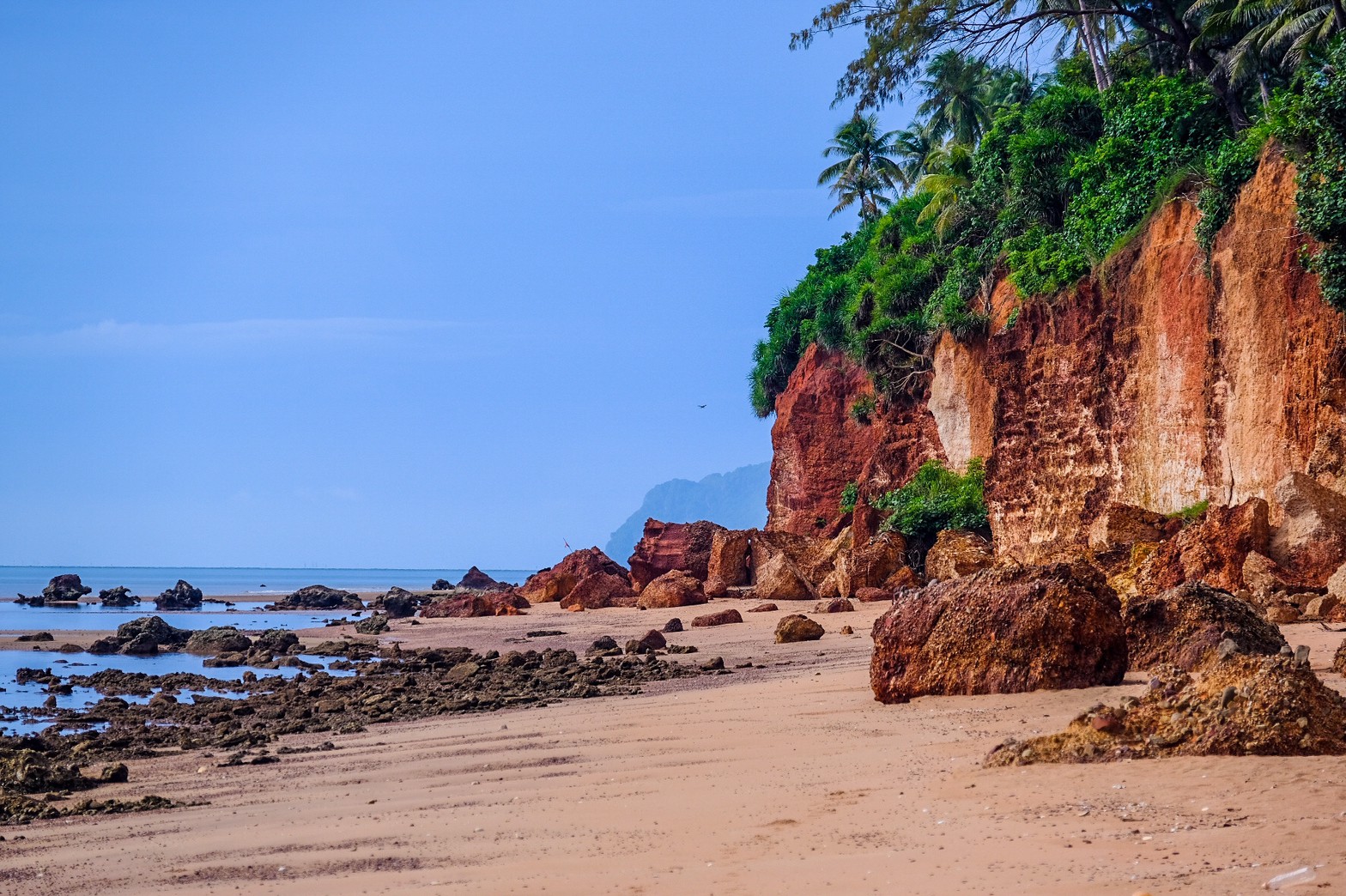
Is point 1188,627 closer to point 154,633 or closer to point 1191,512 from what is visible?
point 1191,512

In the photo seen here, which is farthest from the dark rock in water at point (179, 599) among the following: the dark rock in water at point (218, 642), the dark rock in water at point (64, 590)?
the dark rock in water at point (218, 642)

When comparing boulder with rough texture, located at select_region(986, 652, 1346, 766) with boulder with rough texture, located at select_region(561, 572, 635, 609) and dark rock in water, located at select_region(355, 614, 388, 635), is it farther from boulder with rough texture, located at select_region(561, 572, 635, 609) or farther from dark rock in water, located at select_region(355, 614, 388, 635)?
boulder with rough texture, located at select_region(561, 572, 635, 609)

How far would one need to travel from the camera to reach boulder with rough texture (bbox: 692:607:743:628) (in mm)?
18641

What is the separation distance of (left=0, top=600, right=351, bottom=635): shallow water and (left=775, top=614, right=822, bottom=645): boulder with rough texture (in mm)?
18213

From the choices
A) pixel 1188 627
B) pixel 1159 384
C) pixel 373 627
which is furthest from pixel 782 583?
pixel 1188 627

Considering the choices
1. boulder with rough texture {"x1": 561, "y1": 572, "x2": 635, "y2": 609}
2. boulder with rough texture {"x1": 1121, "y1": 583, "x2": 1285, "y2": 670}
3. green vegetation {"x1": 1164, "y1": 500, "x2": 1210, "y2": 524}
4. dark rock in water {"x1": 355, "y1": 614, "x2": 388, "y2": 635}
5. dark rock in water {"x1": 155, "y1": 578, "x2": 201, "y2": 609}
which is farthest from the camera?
dark rock in water {"x1": 155, "y1": 578, "x2": 201, "y2": 609}

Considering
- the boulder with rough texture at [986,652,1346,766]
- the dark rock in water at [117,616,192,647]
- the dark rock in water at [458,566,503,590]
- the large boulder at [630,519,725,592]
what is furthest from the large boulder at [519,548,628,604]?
the boulder with rough texture at [986,652,1346,766]

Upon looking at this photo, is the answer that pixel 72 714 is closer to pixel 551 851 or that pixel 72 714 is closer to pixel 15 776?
pixel 15 776

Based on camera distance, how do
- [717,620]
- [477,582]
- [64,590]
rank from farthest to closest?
1. [477,582]
2. [64,590]
3. [717,620]

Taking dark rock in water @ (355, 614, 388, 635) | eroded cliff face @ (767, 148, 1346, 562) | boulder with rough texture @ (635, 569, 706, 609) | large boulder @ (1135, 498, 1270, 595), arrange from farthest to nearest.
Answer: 1. dark rock in water @ (355, 614, 388, 635)
2. boulder with rough texture @ (635, 569, 706, 609)
3. eroded cliff face @ (767, 148, 1346, 562)
4. large boulder @ (1135, 498, 1270, 595)

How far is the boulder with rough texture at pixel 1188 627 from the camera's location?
22.6 ft

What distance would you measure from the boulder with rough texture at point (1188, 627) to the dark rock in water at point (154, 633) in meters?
19.1

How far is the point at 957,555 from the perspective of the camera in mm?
20859

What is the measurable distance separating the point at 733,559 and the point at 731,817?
2506cm
